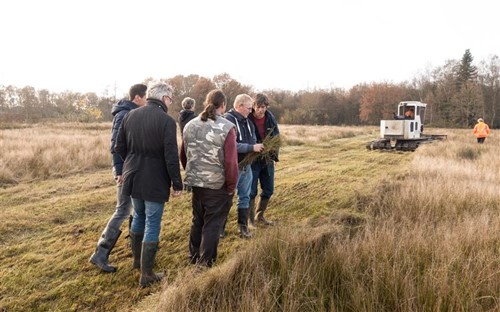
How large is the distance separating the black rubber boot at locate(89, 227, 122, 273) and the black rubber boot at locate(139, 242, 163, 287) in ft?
1.78

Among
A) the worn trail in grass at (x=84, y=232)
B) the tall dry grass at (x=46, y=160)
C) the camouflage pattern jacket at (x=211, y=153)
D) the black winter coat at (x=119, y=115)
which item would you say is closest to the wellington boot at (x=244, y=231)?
the worn trail in grass at (x=84, y=232)

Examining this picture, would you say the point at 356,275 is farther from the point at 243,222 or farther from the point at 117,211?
the point at 117,211

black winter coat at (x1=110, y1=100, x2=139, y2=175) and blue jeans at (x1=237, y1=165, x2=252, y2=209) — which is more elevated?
black winter coat at (x1=110, y1=100, x2=139, y2=175)

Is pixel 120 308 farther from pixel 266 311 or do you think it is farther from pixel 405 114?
pixel 405 114

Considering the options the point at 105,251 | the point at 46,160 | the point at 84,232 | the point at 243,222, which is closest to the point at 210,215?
the point at 243,222

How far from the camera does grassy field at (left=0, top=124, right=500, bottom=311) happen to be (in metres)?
2.61

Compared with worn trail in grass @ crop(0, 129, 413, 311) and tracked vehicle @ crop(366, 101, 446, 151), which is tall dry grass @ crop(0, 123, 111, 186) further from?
tracked vehicle @ crop(366, 101, 446, 151)

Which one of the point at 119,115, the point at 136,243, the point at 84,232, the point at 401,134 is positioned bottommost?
the point at 84,232

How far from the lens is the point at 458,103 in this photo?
48250mm

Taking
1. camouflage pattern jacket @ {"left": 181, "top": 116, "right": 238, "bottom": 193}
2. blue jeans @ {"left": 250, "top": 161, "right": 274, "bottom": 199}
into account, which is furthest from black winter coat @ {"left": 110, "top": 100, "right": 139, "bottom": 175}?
blue jeans @ {"left": 250, "top": 161, "right": 274, "bottom": 199}

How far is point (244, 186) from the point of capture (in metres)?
4.54

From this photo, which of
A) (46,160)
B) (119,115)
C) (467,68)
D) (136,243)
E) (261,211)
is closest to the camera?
(136,243)

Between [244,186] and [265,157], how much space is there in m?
0.63

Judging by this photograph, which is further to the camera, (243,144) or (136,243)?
(243,144)
